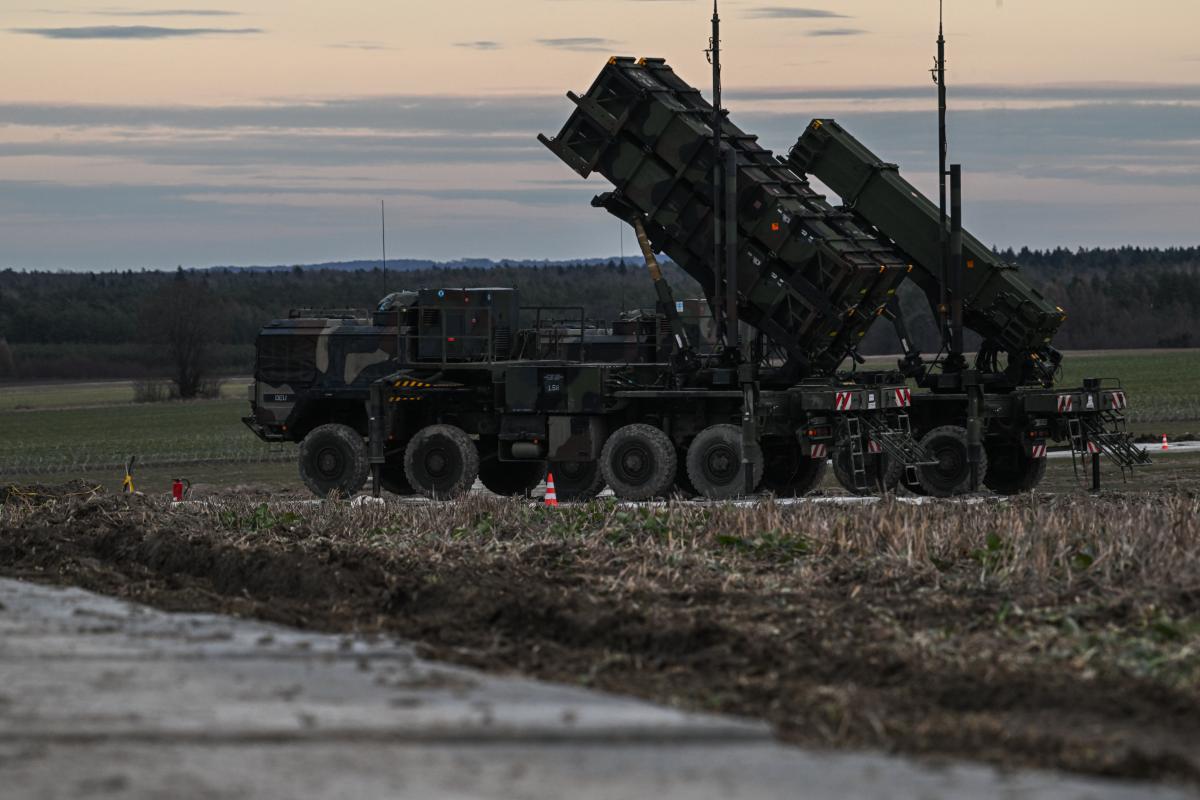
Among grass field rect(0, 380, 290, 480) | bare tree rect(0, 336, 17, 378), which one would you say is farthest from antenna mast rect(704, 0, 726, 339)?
bare tree rect(0, 336, 17, 378)

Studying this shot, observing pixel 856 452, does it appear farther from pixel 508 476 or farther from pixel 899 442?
pixel 508 476

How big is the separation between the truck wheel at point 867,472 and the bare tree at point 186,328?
227 feet

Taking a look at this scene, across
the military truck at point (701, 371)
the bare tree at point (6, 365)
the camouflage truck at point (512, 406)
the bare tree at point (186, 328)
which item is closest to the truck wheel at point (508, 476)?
the camouflage truck at point (512, 406)

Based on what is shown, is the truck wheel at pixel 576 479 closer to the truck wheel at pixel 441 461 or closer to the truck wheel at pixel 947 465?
the truck wheel at pixel 441 461

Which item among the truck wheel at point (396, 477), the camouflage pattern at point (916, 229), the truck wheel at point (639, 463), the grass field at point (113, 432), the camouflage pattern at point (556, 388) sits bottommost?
the grass field at point (113, 432)

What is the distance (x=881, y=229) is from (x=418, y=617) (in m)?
15.1

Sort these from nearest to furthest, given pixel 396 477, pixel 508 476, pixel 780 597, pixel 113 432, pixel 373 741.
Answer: pixel 373 741 → pixel 780 597 → pixel 396 477 → pixel 508 476 → pixel 113 432

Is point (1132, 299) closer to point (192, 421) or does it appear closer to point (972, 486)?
point (192, 421)

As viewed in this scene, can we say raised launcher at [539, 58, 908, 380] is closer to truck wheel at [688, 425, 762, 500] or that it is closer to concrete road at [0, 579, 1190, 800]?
truck wheel at [688, 425, 762, 500]

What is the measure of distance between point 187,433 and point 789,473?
3474 cm

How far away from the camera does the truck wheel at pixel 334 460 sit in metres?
28.5

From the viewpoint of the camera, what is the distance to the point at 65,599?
14.8 metres

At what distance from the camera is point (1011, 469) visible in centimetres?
2777

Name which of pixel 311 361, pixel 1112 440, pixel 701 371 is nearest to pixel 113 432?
pixel 311 361
